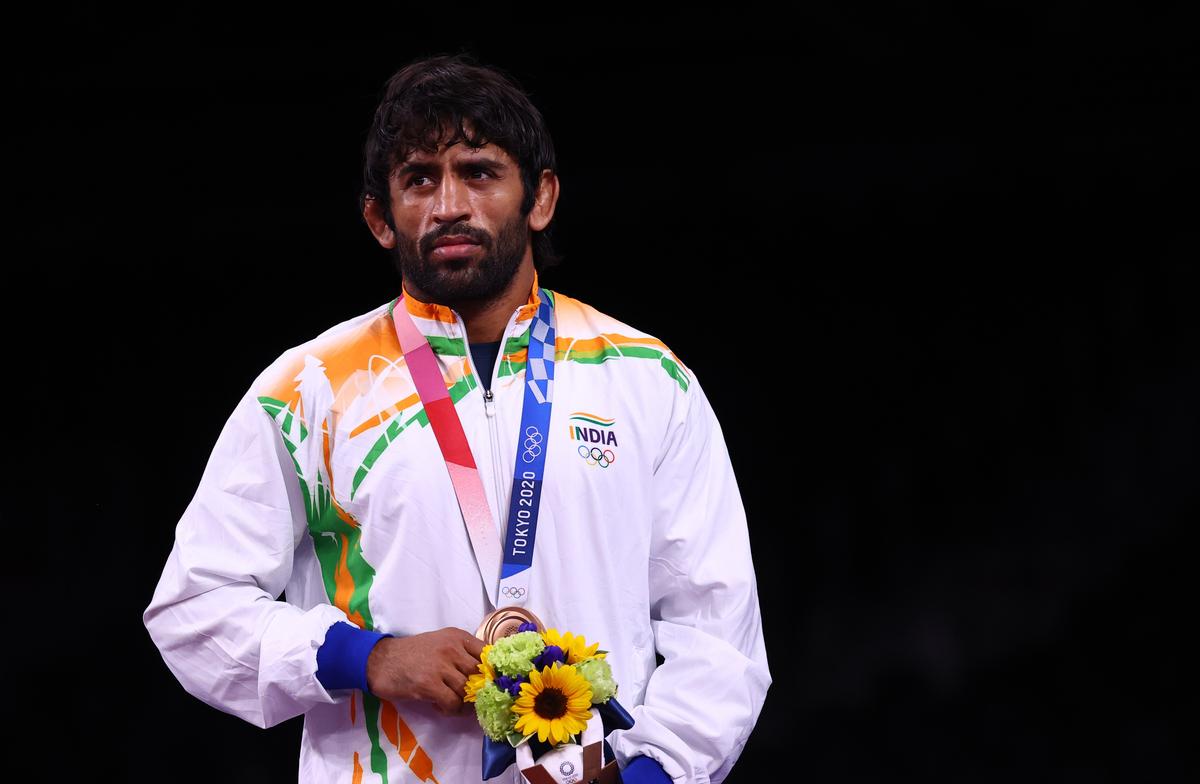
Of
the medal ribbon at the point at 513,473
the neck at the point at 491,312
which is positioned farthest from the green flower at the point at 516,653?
the neck at the point at 491,312

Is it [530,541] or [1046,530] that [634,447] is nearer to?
[530,541]

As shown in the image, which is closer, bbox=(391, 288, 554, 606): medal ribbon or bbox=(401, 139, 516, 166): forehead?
bbox=(391, 288, 554, 606): medal ribbon

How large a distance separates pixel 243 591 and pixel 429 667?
321 mm

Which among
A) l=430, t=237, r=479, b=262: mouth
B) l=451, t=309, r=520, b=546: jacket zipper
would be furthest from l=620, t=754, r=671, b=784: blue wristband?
l=430, t=237, r=479, b=262: mouth

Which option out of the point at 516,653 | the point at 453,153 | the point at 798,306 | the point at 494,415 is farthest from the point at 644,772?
the point at 798,306

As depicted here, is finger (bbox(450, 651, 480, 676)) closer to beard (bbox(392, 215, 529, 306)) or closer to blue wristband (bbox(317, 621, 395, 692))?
blue wristband (bbox(317, 621, 395, 692))

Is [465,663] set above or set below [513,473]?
below

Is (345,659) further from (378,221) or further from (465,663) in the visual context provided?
(378,221)

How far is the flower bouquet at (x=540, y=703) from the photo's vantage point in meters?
1.85

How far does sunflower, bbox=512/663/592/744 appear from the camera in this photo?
1.85 metres

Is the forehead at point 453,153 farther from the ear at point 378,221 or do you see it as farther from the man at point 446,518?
the ear at point 378,221

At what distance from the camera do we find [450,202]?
212 cm

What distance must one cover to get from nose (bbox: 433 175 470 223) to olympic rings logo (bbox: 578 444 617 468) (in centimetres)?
39

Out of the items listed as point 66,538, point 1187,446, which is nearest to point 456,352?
point 66,538
